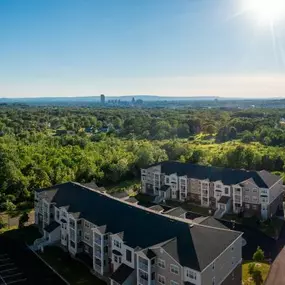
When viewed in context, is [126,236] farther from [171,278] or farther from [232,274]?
[232,274]

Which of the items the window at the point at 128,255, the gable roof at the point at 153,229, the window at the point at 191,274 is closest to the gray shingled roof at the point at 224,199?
the gable roof at the point at 153,229

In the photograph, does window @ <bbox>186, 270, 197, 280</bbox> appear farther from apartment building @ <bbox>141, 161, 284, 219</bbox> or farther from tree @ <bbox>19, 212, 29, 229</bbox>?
tree @ <bbox>19, 212, 29, 229</bbox>

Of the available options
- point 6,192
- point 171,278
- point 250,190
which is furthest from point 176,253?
point 6,192

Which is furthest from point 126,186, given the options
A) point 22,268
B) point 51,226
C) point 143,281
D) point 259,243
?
point 143,281

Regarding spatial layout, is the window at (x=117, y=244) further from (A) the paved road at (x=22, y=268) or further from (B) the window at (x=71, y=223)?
(B) the window at (x=71, y=223)

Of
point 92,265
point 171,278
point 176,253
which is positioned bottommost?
point 92,265

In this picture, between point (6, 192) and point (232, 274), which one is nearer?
point (232, 274)
